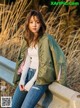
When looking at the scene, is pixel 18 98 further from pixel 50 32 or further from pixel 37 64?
pixel 50 32

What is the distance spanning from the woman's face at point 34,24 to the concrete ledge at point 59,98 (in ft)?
2.18

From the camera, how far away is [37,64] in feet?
18.2

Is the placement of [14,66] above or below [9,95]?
above

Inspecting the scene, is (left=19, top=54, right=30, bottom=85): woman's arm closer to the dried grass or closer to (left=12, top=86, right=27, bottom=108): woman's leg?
(left=12, top=86, right=27, bottom=108): woman's leg

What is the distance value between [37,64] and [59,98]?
1.96ft

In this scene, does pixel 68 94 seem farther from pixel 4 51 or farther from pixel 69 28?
pixel 69 28

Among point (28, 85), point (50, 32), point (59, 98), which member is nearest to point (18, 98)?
point (28, 85)

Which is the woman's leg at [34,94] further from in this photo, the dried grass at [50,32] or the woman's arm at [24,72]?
the dried grass at [50,32]

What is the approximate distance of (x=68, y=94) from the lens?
192 inches

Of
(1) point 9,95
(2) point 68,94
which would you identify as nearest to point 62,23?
(1) point 9,95

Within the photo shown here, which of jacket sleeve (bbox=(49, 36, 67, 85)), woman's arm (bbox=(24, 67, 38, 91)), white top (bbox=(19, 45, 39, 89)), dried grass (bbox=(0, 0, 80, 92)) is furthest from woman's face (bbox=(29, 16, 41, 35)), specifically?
dried grass (bbox=(0, 0, 80, 92))

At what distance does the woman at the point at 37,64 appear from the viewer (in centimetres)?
536

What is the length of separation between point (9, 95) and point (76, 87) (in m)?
0.92

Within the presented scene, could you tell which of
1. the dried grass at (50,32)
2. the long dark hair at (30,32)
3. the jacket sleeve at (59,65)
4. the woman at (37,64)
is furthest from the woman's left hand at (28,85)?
the dried grass at (50,32)
